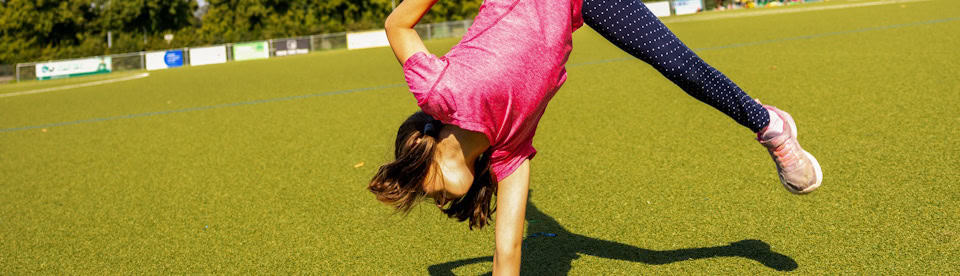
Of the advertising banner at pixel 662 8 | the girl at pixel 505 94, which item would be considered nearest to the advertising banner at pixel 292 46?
the advertising banner at pixel 662 8

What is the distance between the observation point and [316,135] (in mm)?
7629

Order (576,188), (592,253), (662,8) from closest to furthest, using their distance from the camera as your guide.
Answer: (592,253) < (576,188) < (662,8)

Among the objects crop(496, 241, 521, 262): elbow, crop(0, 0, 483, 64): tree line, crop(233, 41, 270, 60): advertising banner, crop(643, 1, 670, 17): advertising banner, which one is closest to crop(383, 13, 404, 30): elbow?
crop(496, 241, 521, 262): elbow

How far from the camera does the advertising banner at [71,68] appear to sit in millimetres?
30688

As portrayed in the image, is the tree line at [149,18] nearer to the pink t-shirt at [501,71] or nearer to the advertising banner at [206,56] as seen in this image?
the advertising banner at [206,56]

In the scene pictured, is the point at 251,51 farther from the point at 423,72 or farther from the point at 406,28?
the point at 423,72

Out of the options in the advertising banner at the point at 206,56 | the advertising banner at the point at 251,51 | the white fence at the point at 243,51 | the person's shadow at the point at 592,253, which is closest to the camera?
the person's shadow at the point at 592,253

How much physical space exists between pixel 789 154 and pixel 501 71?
3.80ft

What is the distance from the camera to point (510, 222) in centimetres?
262

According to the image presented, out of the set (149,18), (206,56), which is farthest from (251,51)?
(149,18)

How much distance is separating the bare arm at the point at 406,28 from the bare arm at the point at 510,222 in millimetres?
584

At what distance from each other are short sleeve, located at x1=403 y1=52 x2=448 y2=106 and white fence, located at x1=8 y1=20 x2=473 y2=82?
104ft

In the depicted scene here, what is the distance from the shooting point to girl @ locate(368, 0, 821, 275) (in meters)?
2.35

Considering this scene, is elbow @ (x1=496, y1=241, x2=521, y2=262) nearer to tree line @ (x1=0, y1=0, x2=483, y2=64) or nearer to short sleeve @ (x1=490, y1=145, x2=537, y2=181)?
short sleeve @ (x1=490, y1=145, x2=537, y2=181)
